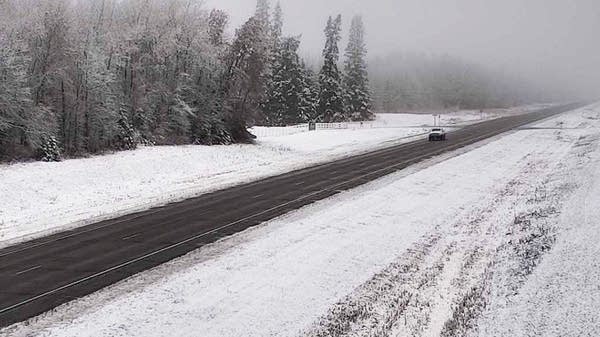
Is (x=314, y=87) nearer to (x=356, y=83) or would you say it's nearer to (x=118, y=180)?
(x=356, y=83)

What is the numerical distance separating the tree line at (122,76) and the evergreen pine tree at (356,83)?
129 feet

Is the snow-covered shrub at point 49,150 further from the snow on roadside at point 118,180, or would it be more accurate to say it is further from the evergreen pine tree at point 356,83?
the evergreen pine tree at point 356,83

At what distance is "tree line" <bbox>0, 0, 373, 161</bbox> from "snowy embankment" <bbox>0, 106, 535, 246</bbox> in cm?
260

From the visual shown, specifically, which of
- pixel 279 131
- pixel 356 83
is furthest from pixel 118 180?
pixel 356 83

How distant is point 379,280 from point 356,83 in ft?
261

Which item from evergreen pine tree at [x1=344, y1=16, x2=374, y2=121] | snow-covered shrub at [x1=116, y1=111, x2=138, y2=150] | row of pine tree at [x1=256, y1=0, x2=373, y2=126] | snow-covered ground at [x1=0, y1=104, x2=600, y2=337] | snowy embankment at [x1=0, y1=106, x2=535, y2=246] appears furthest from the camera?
evergreen pine tree at [x1=344, y1=16, x2=374, y2=121]

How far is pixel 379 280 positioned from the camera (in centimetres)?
1115

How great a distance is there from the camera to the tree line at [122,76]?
1081 inches

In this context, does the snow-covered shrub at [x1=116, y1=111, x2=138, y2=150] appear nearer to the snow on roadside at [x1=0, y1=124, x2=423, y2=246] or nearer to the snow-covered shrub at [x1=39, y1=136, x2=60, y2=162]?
the snow on roadside at [x1=0, y1=124, x2=423, y2=246]

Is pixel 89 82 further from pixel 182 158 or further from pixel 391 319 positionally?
pixel 391 319

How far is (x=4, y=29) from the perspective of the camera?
2730cm

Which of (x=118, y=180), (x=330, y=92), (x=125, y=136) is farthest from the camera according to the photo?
(x=330, y=92)

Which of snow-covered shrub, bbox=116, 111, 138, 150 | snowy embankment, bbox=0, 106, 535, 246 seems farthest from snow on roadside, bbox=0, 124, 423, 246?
snow-covered shrub, bbox=116, 111, 138, 150

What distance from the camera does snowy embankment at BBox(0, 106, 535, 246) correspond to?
17422 millimetres
